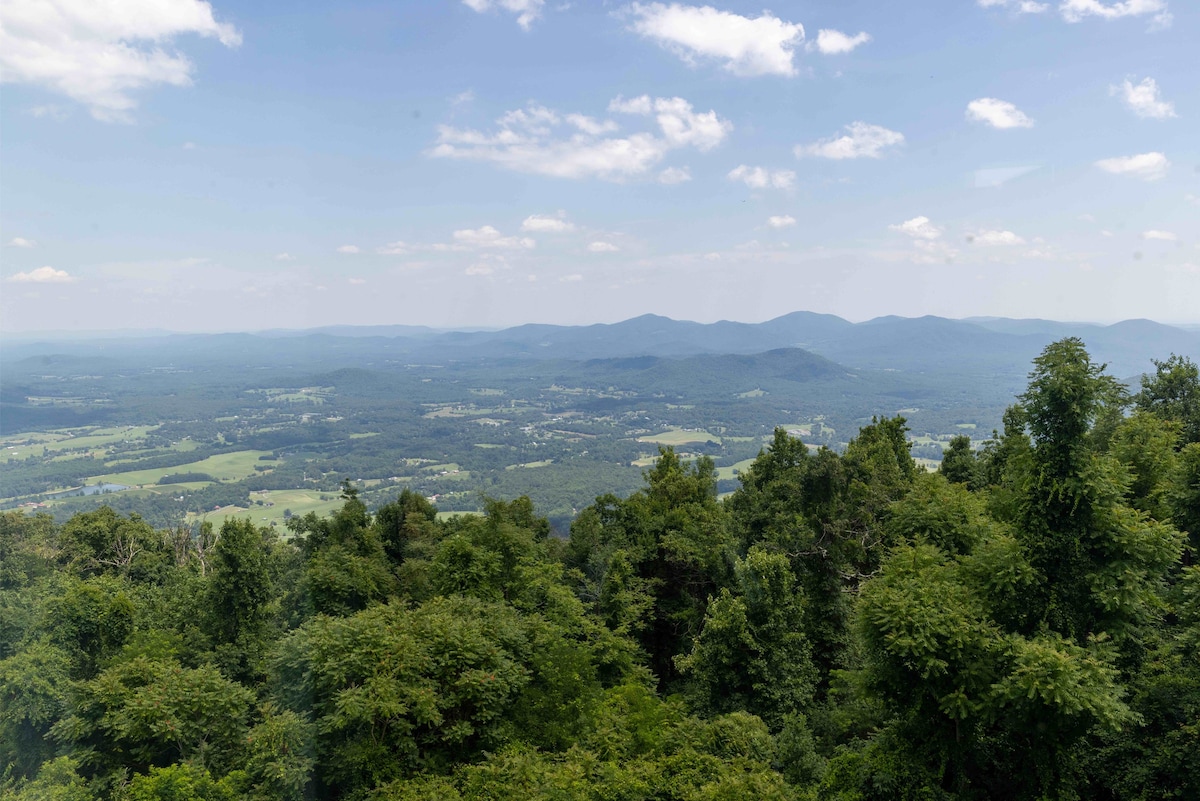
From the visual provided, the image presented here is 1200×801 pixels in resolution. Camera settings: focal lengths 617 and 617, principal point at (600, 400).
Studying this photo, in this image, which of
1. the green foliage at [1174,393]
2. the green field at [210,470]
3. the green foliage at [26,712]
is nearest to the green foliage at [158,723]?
the green foliage at [26,712]

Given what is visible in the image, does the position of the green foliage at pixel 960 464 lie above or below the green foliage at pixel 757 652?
above

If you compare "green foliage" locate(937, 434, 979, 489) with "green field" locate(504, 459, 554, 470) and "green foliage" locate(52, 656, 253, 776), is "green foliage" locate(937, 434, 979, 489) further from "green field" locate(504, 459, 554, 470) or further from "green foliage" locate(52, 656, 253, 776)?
"green field" locate(504, 459, 554, 470)

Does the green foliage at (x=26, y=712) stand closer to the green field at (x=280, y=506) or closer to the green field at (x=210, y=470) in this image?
the green field at (x=280, y=506)

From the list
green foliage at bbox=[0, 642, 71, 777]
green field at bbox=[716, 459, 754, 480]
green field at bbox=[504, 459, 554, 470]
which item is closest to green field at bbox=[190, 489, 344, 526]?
green field at bbox=[504, 459, 554, 470]

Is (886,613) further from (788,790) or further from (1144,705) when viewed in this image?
(1144,705)

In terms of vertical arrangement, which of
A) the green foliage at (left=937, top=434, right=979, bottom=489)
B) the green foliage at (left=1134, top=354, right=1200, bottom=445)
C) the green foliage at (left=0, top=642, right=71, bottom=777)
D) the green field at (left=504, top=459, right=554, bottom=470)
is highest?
the green foliage at (left=1134, top=354, right=1200, bottom=445)

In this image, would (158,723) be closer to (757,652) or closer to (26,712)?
(26,712)
